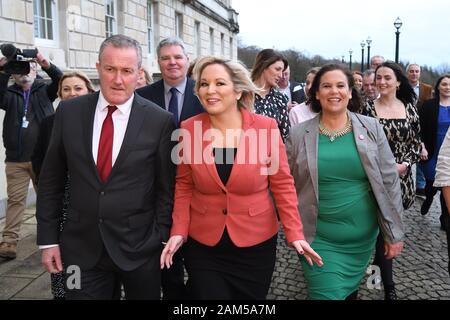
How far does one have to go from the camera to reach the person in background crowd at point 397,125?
3990 mm

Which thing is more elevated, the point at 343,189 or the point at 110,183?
the point at 110,183

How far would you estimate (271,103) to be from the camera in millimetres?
4406

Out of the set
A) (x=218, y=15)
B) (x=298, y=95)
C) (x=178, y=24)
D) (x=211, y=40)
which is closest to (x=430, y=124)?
(x=298, y=95)

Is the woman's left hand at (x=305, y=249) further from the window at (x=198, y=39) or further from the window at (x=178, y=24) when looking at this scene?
the window at (x=198, y=39)

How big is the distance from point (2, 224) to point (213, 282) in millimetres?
4909

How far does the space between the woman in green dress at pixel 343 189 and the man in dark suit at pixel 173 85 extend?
1020 mm

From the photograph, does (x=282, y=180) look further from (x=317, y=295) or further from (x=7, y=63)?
(x=7, y=63)

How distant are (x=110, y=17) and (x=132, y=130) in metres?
10.5

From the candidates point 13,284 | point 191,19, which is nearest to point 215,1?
point 191,19

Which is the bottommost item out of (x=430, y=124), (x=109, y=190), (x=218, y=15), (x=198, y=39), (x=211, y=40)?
(x=109, y=190)

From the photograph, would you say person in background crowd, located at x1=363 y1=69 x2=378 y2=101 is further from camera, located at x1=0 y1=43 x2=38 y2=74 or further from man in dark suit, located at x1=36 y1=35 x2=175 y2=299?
camera, located at x1=0 y1=43 x2=38 y2=74

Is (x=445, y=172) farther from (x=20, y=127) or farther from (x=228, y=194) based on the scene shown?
(x=20, y=127)

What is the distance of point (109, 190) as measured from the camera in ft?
7.83

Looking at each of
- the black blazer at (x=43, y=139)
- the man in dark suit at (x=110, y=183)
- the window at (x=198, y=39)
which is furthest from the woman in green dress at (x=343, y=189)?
the window at (x=198, y=39)
